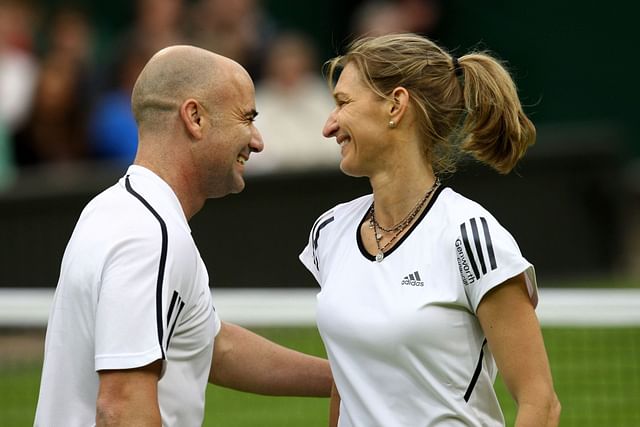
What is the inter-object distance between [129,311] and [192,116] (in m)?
0.76

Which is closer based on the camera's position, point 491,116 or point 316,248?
point 491,116

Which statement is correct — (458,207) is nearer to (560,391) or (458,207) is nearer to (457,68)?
(457,68)

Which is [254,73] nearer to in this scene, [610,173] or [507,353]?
[610,173]

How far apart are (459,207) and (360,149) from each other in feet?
1.46

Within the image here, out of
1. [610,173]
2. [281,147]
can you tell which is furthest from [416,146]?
[610,173]

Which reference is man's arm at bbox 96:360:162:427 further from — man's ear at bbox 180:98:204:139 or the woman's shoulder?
the woman's shoulder

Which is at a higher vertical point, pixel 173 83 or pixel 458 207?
pixel 173 83

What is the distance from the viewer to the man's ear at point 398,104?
183 inches

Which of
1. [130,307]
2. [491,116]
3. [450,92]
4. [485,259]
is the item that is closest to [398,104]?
[450,92]

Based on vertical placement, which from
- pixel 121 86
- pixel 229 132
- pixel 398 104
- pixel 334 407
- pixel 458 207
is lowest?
pixel 121 86

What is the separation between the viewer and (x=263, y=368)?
5.25m

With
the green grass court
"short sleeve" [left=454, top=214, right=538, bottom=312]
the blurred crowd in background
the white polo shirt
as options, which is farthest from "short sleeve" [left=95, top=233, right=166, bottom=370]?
the blurred crowd in background

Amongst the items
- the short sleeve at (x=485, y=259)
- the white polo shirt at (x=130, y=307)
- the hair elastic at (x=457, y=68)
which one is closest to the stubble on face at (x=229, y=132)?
the white polo shirt at (x=130, y=307)

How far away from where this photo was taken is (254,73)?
45.7ft
